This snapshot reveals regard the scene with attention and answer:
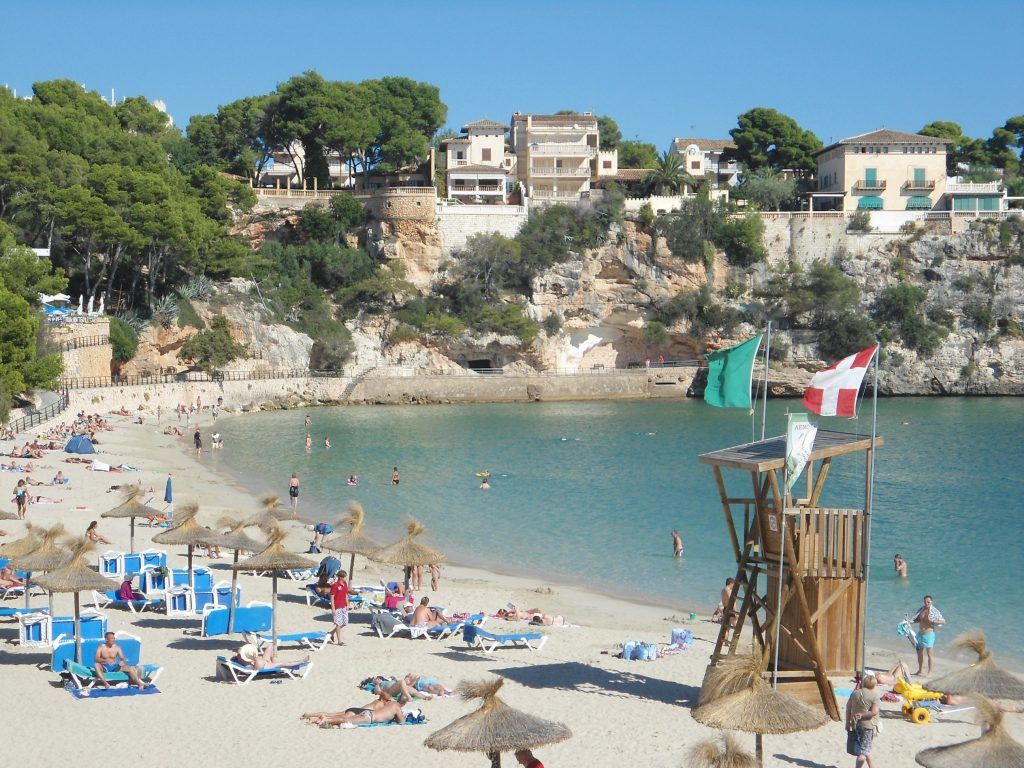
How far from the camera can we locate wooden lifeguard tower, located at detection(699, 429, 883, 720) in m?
11.0

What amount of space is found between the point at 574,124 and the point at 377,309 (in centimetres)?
1667

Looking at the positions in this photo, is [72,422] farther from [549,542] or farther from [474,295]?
[474,295]

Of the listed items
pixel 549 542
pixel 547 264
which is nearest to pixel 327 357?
pixel 547 264

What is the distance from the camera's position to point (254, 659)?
12.0m

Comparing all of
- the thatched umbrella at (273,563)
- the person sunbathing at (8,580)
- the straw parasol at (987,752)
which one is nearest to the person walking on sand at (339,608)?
the thatched umbrella at (273,563)

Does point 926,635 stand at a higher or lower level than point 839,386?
lower

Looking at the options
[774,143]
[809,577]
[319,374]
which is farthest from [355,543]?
[774,143]

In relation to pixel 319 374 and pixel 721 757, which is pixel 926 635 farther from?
pixel 319 374

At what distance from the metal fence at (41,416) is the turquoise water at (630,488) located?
5.16 metres

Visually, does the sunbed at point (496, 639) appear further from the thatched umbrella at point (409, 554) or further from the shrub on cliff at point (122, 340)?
the shrub on cliff at point (122, 340)

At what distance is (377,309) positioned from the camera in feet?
178

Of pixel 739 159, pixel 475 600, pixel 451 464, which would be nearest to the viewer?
pixel 475 600

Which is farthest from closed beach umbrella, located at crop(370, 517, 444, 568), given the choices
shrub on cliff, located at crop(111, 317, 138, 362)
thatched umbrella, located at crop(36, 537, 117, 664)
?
shrub on cliff, located at crop(111, 317, 138, 362)

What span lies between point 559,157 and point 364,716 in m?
52.9
